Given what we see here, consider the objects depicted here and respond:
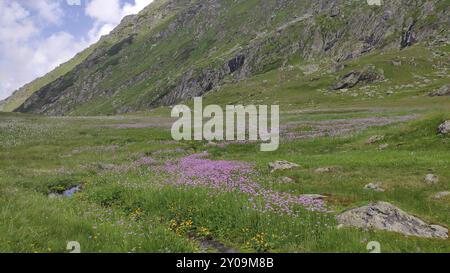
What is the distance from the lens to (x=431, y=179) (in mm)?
16359

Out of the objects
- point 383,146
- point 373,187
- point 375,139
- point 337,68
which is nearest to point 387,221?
point 373,187

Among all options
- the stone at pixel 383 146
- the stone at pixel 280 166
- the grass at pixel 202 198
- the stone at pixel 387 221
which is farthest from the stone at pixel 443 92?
the stone at pixel 387 221

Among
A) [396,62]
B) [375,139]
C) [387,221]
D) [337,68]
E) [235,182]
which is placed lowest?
[387,221]

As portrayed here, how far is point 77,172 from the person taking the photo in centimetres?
2464

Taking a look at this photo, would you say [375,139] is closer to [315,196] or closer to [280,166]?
[280,166]

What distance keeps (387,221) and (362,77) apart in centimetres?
13056

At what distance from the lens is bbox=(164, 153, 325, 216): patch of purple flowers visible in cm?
1307

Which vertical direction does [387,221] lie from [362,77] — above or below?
below

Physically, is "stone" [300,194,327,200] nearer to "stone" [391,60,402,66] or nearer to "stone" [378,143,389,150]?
"stone" [378,143,389,150]

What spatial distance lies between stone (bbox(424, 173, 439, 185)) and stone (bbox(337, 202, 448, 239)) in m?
5.38

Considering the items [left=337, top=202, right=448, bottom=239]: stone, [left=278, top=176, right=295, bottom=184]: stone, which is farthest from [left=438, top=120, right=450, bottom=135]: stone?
[left=337, top=202, right=448, bottom=239]: stone

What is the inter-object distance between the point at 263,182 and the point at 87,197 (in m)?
8.13
